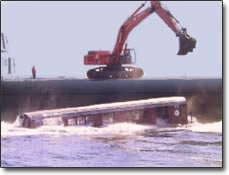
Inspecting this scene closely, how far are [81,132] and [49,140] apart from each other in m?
0.84

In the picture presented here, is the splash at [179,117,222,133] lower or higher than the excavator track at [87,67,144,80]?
lower

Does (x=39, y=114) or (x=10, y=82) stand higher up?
(x=10, y=82)

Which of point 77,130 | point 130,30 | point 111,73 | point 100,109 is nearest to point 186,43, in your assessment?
point 130,30

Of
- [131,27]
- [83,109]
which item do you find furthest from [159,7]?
[83,109]

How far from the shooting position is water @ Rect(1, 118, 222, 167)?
24.9 feet

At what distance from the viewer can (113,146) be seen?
27.4ft

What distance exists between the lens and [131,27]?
317 inches

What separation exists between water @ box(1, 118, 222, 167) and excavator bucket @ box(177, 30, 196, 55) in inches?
56.9

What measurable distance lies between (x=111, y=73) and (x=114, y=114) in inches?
39.9

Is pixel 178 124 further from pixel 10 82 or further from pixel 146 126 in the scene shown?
pixel 10 82

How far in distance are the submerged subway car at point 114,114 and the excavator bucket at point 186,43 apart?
5.19ft

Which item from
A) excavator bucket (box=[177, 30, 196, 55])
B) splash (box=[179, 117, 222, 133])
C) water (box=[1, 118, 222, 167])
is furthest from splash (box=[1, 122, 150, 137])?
excavator bucket (box=[177, 30, 196, 55])

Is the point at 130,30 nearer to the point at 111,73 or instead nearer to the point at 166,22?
the point at 166,22

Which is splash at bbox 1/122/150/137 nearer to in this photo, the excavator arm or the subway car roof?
the subway car roof
